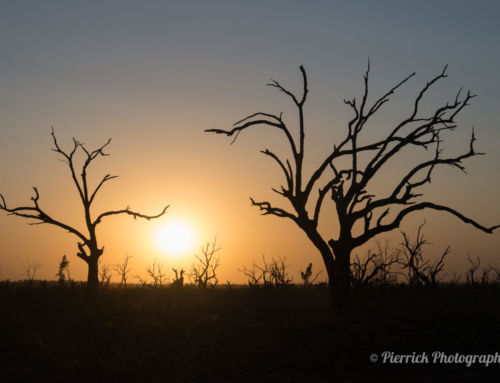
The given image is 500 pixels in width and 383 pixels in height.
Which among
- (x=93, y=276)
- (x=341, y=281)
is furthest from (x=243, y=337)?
(x=93, y=276)

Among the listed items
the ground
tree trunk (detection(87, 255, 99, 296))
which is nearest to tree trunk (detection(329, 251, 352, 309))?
the ground

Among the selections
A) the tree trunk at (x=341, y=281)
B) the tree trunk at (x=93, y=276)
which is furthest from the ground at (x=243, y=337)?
the tree trunk at (x=93, y=276)

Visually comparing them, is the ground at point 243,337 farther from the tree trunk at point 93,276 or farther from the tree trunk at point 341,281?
the tree trunk at point 93,276

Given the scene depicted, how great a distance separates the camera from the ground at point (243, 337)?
13086mm

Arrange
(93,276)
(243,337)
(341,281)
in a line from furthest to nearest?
(93,276) < (341,281) < (243,337)

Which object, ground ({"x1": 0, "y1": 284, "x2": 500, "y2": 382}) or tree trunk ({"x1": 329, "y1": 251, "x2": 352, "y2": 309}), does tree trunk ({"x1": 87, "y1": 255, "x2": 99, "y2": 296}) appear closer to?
ground ({"x1": 0, "y1": 284, "x2": 500, "y2": 382})

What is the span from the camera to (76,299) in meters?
24.2

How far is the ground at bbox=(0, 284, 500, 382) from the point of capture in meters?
13.1

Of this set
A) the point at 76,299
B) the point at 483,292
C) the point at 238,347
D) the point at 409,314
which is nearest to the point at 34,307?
the point at 76,299

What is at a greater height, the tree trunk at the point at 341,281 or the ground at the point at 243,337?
the tree trunk at the point at 341,281

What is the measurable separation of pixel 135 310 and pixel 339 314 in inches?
291

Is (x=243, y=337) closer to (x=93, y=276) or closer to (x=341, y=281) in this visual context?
(x=341, y=281)

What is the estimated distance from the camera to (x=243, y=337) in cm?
1627

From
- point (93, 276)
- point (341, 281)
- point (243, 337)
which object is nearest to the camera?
point (243, 337)
